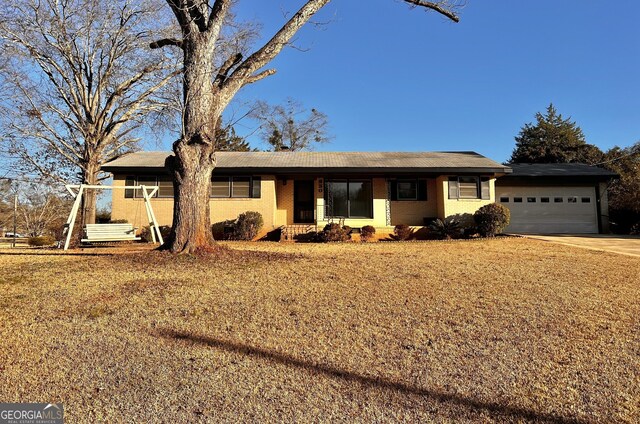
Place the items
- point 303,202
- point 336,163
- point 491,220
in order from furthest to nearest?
1. point 303,202
2. point 336,163
3. point 491,220

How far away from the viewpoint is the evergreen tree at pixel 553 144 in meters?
32.8

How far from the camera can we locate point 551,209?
58.0 feet

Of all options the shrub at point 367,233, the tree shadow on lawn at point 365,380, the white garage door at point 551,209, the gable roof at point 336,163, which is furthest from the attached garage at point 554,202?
the tree shadow on lawn at point 365,380

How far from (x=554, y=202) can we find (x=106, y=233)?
1879 centimetres

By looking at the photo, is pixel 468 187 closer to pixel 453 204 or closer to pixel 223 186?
pixel 453 204

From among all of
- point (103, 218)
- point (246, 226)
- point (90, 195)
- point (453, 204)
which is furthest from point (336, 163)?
point (103, 218)

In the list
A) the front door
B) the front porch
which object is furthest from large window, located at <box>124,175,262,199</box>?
the front door

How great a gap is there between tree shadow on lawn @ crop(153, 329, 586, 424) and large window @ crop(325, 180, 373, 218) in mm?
12599

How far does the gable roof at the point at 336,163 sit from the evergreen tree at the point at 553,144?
66.1 ft

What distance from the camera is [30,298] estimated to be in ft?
15.7

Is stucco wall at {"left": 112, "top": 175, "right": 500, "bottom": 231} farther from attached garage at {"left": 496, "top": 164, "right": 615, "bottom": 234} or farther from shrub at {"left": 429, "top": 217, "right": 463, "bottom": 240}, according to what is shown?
attached garage at {"left": 496, "top": 164, "right": 615, "bottom": 234}

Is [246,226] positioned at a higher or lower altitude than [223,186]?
lower

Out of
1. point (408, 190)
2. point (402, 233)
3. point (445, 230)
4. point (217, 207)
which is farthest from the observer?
point (408, 190)

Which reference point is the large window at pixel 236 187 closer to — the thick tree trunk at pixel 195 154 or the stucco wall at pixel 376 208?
the stucco wall at pixel 376 208
